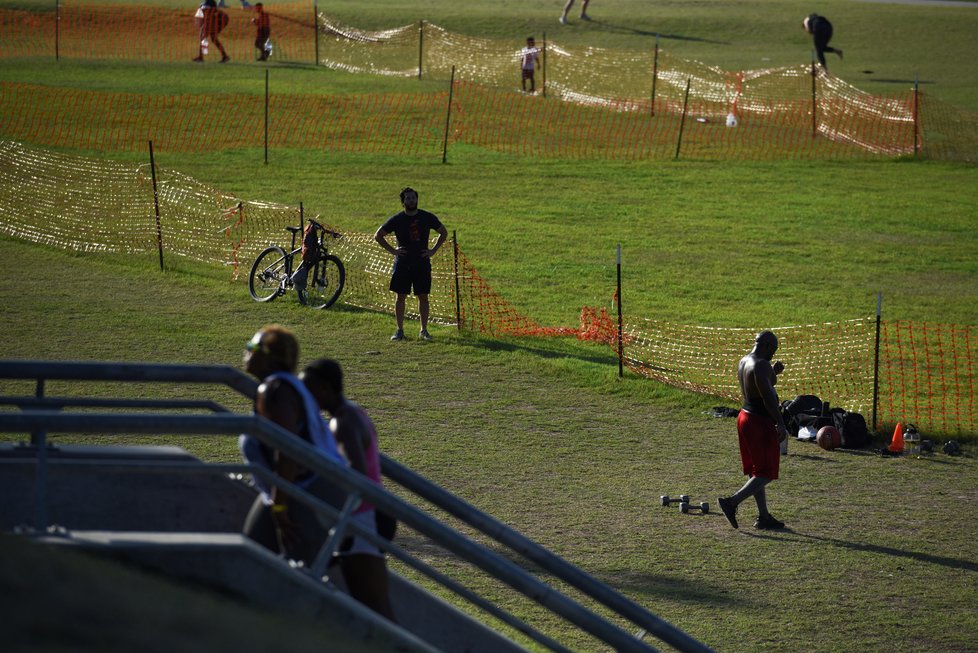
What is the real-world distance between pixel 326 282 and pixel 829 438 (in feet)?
27.2

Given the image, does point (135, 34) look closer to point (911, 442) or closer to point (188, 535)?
point (911, 442)

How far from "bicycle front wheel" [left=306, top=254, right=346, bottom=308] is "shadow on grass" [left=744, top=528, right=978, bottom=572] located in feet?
30.6

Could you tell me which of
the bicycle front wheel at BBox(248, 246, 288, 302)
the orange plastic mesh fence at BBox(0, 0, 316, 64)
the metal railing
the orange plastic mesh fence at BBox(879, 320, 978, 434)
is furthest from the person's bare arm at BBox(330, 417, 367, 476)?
the orange plastic mesh fence at BBox(0, 0, 316, 64)

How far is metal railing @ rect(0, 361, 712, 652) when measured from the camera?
4953 millimetres

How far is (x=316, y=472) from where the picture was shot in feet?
16.6

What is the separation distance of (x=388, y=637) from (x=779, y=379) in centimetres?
1259

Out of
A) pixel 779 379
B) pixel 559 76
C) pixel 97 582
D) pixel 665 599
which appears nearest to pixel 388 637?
pixel 97 582

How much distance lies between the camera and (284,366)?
19.8ft

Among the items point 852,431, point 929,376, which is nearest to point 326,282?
point 852,431

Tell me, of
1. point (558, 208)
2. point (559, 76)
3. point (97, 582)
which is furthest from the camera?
point (559, 76)

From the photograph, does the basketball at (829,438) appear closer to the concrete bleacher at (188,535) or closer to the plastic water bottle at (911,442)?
the plastic water bottle at (911,442)

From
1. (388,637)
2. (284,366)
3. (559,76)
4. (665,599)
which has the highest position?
(559,76)

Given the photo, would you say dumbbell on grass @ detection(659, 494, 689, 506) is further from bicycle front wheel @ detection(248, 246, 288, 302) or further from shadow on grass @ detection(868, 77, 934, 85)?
shadow on grass @ detection(868, 77, 934, 85)

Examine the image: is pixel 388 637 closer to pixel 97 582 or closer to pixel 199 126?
pixel 97 582
